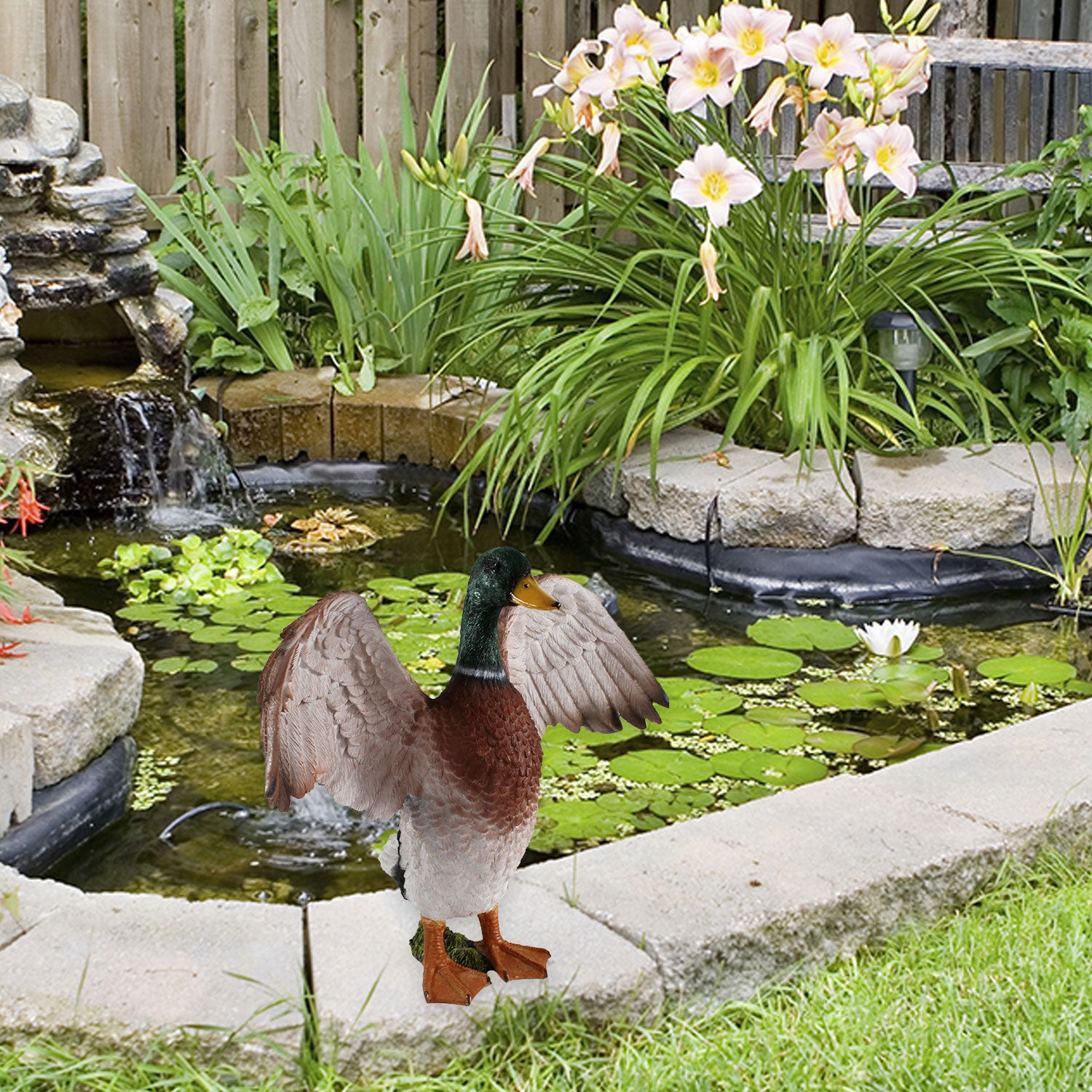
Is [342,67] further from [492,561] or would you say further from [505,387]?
[492,561]

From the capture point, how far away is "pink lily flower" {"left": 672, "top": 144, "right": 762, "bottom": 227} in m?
3.28

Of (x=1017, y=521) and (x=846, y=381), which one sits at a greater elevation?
(x=846, y=381)

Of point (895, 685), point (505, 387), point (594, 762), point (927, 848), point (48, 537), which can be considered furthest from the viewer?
point (505, 387)

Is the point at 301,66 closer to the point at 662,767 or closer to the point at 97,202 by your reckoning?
the point at 97,202

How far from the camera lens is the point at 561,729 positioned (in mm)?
3039

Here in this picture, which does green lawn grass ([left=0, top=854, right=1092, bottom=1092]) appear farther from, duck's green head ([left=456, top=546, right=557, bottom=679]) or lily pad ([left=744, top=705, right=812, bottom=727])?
lily pad ([left=744, top=705, right=812, bottom=727])

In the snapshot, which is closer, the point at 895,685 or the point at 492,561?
the point at 492,561

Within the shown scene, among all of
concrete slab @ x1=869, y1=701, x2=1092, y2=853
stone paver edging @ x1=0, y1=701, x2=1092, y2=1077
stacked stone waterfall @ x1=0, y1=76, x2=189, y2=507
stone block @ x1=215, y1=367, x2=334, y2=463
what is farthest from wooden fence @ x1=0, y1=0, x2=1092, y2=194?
stone paver edging @ x1=0, y1=701, x2=1092, y2=1077

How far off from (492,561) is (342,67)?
518 cm

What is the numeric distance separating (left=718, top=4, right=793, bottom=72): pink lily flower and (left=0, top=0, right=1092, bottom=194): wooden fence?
2239 mm

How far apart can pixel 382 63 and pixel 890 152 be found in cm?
327

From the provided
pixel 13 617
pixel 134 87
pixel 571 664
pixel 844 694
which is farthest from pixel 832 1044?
pixel 134 87

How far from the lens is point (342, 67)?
6.25m

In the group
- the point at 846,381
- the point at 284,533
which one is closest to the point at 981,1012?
the point at 846,381
